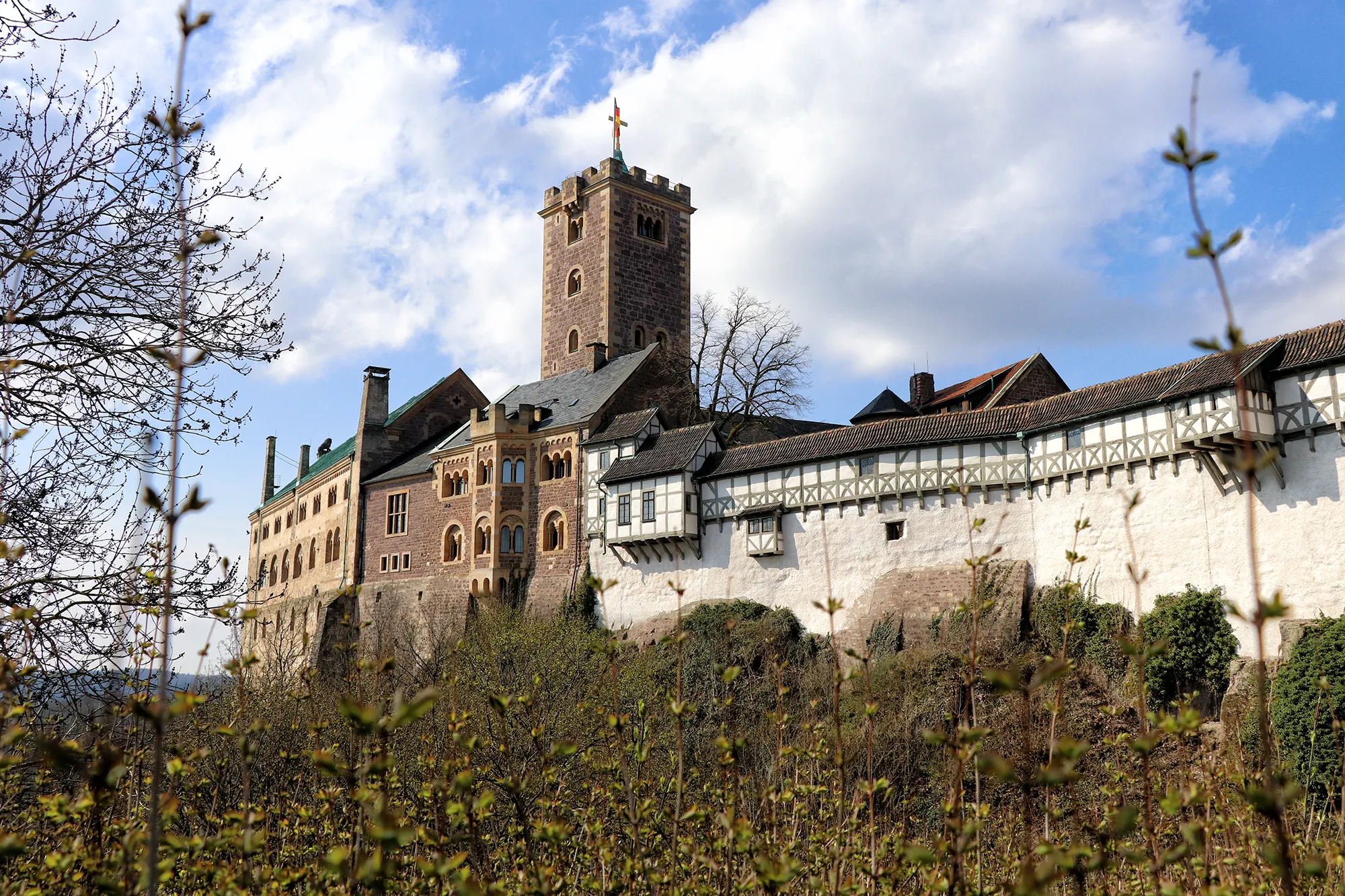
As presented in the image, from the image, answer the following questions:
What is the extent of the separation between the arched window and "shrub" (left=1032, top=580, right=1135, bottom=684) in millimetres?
16823

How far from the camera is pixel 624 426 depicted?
121 ft

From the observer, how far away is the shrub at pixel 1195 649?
23.1m

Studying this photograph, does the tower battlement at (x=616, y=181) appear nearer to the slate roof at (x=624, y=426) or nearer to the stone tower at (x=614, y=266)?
the stone tower at (x=614, y=266)

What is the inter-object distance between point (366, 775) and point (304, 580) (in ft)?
160

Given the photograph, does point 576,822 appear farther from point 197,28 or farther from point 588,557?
point 588,557

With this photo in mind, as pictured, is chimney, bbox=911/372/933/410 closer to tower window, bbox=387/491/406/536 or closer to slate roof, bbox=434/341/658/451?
slate roof, bbox=434/341/658/451

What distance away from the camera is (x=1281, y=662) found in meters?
21.4

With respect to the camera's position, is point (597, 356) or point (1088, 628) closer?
point (1088, 628)

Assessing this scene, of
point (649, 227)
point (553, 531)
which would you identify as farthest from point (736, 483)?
point (649, 227)

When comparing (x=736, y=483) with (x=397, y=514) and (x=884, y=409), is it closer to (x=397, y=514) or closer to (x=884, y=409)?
(x=884, y=409)

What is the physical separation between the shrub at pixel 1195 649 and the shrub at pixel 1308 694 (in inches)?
66.4

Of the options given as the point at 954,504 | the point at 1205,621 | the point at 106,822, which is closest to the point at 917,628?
the point at 954,504

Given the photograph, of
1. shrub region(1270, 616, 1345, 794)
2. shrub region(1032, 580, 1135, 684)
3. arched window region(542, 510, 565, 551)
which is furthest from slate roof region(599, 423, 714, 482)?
shrub region(1270, 616, 1345, 794)

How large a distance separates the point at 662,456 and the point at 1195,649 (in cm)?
1641
